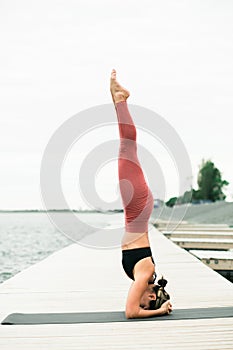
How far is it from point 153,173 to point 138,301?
27.9 feet

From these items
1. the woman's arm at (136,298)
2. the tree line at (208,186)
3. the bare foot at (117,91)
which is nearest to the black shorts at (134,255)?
the woman's arm at (136,298)

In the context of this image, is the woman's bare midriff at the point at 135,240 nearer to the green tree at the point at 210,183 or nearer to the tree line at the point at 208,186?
the tree line at the point at 208,186

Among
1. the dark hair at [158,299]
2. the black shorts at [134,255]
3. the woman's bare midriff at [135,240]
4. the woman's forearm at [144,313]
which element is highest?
the woman's bare midriff at [135,240]

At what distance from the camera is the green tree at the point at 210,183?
79812mm

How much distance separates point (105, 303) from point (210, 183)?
76.3m

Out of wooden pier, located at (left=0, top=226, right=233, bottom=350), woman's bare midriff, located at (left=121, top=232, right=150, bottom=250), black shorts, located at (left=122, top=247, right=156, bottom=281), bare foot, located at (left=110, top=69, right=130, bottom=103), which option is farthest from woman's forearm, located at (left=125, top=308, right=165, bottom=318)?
bare foot, located at (left=110, top=69, right=130, bottom=103)

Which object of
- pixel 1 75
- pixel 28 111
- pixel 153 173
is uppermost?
pixel 1 75

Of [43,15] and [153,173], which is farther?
[43,15]

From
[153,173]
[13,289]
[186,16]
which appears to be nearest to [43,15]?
[186,16]

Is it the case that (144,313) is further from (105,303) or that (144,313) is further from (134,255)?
(105,303)

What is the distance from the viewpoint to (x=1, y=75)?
84.9 feet

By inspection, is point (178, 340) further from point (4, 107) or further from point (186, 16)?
point (4, 107)

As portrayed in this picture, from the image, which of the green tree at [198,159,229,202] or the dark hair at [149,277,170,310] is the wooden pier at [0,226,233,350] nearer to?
the dark hair at [149,277,170,310]

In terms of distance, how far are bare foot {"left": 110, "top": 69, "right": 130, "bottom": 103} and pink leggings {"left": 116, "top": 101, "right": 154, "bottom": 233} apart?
115mm
